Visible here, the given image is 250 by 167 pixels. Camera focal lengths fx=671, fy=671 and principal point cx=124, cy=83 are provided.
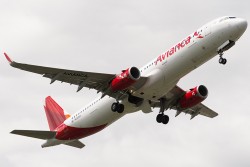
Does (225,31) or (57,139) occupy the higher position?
(225,31)

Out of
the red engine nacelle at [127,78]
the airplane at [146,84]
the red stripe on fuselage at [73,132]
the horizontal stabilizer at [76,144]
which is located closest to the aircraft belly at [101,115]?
the airplane at [146,84]

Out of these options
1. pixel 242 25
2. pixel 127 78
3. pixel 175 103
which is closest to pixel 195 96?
pixel 175 103

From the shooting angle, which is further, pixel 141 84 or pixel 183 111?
pixel 183 111

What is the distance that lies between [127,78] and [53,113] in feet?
49.8

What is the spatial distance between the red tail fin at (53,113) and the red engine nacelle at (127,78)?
12.6m

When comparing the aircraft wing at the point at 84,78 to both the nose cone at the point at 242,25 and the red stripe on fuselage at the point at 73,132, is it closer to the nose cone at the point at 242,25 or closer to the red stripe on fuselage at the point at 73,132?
the red stripe on fuselage at the point at 73,132

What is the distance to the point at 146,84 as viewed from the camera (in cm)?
4969

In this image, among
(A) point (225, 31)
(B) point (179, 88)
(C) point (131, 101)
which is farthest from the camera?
(B) point (179, 88)

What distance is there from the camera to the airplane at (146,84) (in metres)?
47.7

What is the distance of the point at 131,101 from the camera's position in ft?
169

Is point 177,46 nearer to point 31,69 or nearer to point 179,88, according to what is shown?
point 179,88

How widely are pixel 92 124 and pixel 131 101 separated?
16.9ft

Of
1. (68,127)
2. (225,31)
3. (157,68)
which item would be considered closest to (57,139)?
(68,127)

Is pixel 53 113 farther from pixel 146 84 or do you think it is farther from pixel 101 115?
pixel 146 84
